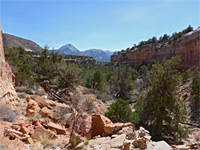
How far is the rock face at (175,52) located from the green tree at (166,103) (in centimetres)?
2322

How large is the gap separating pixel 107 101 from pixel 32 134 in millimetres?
13458

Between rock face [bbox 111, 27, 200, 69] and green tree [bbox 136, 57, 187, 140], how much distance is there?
23.2 meters

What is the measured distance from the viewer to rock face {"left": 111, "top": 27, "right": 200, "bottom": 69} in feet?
97.8

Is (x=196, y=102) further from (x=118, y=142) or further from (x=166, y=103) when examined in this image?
(x=118, y=142)

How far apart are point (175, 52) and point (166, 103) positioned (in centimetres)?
3276

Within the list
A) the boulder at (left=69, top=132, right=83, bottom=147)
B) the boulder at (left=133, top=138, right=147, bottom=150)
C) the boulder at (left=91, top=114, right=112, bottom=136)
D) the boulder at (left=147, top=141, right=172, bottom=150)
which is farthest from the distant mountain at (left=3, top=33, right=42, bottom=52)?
the boulder at (left=147, top=141, right=172, bottom=150)

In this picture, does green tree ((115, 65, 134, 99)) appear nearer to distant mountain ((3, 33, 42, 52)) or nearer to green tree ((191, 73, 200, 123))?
green tree ((191, 73, 200, 123))

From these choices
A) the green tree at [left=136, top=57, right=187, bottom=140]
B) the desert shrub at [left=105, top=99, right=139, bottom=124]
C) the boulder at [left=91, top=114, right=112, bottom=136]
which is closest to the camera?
the boulder at [left=91, top=114, right=112, bottom=136]

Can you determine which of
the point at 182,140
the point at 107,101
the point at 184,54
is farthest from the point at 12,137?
the point at 184,54

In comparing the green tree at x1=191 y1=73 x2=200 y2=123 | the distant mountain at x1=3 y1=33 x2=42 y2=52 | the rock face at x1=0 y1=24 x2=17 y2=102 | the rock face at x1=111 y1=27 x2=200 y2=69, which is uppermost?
the distant mountain at x1=3 y1=33 x2=42 y2=52

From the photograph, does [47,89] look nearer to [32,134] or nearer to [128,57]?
[32,134]

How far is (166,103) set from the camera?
28.9 feet

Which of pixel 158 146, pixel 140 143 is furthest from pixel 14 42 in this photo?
pixel 158 146

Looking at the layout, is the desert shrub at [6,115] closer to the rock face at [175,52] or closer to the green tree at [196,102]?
the green tree at [196,102]
